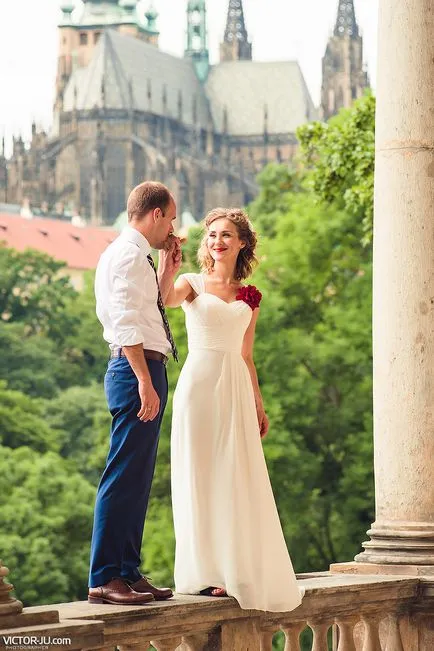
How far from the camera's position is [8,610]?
845 centimetres

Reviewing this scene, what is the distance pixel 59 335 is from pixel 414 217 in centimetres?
8918

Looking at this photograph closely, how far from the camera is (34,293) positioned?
104375mm

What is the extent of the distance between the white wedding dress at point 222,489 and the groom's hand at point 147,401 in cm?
83

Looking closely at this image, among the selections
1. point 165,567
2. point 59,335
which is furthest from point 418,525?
point 59,335

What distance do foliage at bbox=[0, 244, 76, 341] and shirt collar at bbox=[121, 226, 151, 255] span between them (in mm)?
91237

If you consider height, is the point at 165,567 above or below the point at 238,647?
below

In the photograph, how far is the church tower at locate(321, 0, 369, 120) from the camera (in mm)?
196250

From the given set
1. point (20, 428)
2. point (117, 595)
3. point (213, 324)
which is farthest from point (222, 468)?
point (20, 428)

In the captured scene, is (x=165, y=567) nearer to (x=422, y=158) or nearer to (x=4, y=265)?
(x=422, y=158)

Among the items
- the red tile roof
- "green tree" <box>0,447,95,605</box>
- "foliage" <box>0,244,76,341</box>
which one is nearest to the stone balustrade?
"green tree" <box>0,447,95,605</box>

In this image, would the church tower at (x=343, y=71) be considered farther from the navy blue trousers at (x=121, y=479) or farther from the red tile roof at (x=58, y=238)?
the navy blue trousers at (x=121, y=479)

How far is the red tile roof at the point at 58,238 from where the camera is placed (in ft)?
469

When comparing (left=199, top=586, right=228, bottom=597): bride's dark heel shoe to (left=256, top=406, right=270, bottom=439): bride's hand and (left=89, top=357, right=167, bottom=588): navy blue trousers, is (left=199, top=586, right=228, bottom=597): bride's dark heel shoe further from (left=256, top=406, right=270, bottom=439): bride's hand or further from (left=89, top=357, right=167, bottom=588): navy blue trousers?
(left=256, top=406, right=270, bottom=439): bride's hand

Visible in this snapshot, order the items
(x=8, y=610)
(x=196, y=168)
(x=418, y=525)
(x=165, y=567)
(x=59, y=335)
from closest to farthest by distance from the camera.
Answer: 1. (x=8, y=610)
2. (x=418, y=525)
3. (x=165, y=567)
4. (x=59, y=335)
5. (x=196, y=168)
